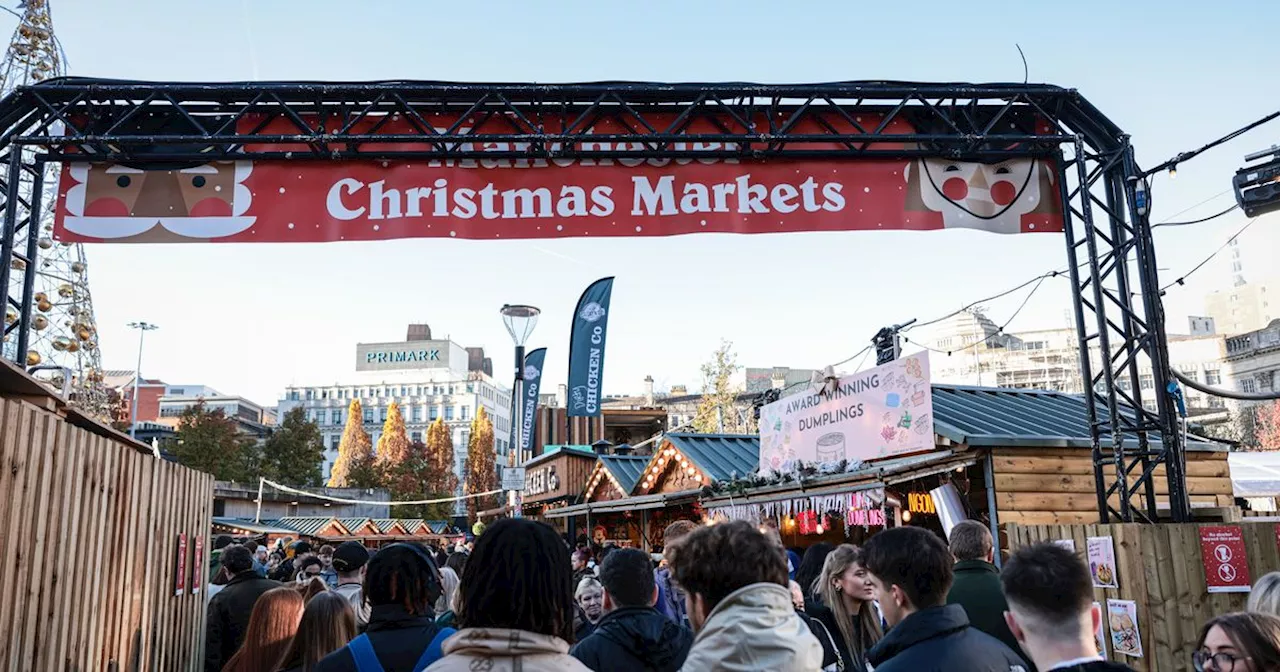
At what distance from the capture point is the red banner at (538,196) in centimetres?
802

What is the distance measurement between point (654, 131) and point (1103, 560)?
550 cm

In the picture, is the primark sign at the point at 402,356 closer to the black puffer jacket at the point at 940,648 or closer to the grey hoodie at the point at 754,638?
the black puffer jacket at the point at 940,648

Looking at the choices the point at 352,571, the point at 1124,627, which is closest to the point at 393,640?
the point at 352,571

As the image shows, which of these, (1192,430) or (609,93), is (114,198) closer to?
(609,93)

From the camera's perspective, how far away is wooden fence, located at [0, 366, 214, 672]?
4141 millimetres

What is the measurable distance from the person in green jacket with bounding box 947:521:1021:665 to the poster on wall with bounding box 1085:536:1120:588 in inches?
134

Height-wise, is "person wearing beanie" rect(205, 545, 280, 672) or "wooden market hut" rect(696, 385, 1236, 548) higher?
"wooden market hut" rect(696, 385, 1236, 548)

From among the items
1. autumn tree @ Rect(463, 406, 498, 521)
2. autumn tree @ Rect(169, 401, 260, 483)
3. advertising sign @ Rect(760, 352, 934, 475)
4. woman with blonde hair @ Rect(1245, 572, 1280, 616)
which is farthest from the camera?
autumn tree @ Rect(463, 406, 498, 521)

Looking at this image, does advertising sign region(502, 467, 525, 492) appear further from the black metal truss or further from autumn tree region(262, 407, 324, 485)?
autumn tree region(262, 407, 324, 485)

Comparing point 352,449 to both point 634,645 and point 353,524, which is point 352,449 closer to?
point 353,524

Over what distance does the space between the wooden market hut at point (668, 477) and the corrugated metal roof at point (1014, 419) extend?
4641 millimetres

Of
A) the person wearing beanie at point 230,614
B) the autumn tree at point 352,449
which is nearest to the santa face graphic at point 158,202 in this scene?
the person wearing beanie at point 230,614

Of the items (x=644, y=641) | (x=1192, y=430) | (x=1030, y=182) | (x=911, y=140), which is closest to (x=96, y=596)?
(x=644, y=641)

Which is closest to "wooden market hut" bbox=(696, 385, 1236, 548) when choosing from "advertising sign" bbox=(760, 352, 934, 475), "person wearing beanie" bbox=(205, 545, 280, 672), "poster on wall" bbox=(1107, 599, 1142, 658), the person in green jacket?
"advertising sign" bbox=(760, 352, 934, 475)
